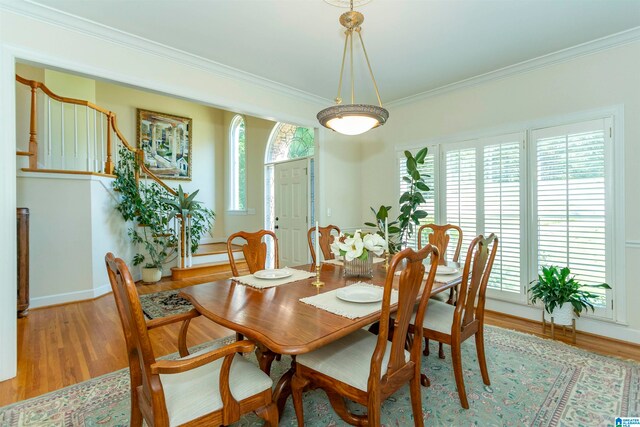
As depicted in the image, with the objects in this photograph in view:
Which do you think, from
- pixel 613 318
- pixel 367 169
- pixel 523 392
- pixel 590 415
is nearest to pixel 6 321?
pixel 523 392

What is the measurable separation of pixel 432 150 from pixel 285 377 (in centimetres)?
337

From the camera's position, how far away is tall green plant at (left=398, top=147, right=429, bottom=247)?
3.90 m

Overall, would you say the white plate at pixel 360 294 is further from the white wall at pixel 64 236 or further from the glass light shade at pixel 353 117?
the white wall at pixel 64 236

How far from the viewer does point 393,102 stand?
175 inches

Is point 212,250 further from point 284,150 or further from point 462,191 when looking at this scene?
point 462,191

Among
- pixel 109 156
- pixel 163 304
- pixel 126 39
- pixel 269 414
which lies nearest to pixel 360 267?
pixel 269 414

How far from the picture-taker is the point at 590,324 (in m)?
2.95

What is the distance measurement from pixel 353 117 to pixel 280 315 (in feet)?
4.74

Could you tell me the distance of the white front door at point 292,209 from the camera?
16.7 ft

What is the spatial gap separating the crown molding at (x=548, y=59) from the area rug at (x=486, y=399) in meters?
2.78

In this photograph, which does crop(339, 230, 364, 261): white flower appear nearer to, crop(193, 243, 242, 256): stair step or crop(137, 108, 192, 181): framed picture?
crop(193, 243, 242, 256): stair step

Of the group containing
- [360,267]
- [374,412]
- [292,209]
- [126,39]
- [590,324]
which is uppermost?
[126,39]

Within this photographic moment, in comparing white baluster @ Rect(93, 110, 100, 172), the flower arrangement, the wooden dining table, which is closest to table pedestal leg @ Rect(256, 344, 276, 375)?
the wooden dining table

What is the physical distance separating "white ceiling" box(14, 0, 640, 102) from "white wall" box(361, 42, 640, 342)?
0.85 ft
